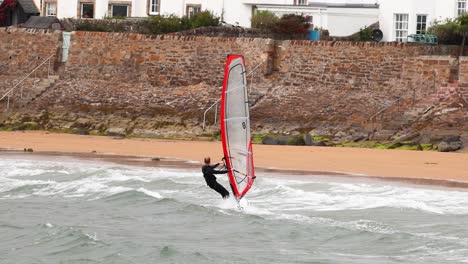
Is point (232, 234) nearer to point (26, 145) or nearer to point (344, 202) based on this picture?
point (344, 202)

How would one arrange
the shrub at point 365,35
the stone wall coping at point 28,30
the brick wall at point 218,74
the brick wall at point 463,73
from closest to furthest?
the brick wall at point 463,73
the brick wall at point 218,74
the shrub at point 365,35
the stone wall coping at point 28,30

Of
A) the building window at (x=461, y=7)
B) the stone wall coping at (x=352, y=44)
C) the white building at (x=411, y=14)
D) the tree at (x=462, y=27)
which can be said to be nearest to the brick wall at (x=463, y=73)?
the stone wall coping at (x=352, y=44)

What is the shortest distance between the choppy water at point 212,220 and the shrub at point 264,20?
13.4 metres

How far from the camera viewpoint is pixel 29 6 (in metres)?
49.8

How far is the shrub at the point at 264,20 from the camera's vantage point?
4281cm

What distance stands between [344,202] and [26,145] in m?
11.6

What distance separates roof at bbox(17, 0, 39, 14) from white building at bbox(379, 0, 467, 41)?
1354 centimetres

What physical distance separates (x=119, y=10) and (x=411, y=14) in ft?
37.6

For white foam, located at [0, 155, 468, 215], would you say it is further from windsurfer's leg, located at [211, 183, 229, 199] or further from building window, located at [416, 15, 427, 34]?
building window, located at [416, 15, 427, 34]

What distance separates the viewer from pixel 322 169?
29.6 m

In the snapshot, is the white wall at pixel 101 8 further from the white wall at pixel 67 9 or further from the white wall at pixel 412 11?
the white wall at pixel 412 11

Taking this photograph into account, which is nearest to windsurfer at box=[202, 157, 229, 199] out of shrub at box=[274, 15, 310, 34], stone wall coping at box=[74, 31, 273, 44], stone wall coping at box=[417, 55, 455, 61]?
stone wall coping at box=[417, 55, 455, 61]

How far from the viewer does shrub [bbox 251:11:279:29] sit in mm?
42812

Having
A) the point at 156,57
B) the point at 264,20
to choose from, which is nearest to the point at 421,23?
the point at 264,20
